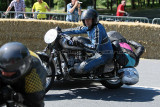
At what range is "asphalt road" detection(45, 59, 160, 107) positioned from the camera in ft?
20.7

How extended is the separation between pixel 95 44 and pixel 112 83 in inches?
41.1

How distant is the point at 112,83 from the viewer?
7281 mm

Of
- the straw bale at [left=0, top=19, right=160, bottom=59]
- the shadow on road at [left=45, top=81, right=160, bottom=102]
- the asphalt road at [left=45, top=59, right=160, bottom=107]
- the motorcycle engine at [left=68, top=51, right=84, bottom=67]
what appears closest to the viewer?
the asphalt road at [left=45, top=59, right=160, bottom=107]

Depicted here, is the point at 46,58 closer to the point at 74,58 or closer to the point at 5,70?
the point at 74,58

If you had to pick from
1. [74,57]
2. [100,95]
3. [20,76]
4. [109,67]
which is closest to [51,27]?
[74,57]

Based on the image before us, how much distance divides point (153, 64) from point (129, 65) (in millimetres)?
3539

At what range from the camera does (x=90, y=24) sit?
6.77 metres

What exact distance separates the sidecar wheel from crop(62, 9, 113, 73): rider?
569 millimetres

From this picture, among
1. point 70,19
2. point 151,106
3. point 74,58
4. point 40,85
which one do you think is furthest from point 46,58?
point 70,19

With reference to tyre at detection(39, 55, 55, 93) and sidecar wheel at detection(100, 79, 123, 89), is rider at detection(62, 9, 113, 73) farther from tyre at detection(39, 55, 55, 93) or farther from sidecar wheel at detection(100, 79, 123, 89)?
sidecar wheel at detection(100, 79, 123, 89)

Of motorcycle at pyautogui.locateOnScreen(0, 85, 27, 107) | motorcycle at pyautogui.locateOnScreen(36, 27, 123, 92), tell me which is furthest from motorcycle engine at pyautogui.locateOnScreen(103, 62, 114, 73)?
motorcycle at pyautogui.locateOnScreen(0, 85, 27, 107)

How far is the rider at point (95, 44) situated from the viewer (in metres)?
6.70

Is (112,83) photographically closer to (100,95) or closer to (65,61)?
(100,95)

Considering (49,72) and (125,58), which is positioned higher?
(125,58)
